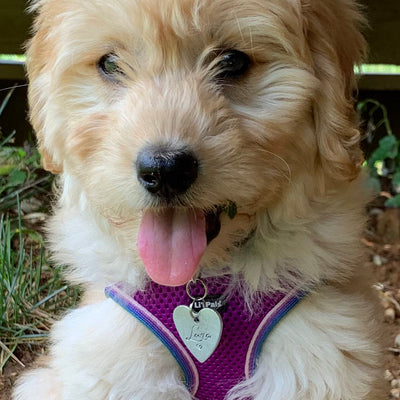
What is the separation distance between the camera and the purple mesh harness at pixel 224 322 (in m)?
2.50

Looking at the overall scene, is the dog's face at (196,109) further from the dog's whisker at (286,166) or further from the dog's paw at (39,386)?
the dog's paw at (39,386)

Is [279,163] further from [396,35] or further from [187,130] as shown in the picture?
[396,35]

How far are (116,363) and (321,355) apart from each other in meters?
0.68

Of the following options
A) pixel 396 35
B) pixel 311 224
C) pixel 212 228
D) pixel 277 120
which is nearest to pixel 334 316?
pixel 311 224

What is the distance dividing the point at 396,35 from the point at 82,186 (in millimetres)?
3537

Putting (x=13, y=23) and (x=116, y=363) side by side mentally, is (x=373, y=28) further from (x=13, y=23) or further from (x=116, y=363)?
(x=116, y=363)

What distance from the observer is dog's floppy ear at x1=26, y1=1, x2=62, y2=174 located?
2490mm

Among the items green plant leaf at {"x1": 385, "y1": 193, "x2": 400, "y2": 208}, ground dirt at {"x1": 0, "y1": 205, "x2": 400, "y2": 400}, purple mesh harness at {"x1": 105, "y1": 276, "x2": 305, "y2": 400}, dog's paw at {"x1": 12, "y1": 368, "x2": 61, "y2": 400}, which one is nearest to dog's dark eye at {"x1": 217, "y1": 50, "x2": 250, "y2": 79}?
purple mesh harness at {"x1": 105, "y1": 276, "x2": 305, "y2": 400}

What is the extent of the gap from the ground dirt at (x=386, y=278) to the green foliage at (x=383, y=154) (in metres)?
0.20

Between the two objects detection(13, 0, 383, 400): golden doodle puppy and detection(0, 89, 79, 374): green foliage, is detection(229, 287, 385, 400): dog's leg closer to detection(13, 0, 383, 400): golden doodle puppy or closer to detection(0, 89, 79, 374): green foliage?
detection(13, 0, 383, 400): golden doodle puppy

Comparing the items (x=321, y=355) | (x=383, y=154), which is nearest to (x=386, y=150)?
(x=383, y=154)

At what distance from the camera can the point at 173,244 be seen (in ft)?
7.63

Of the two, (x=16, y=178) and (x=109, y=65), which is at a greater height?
(x=109, y=65)

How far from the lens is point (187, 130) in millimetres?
2139
